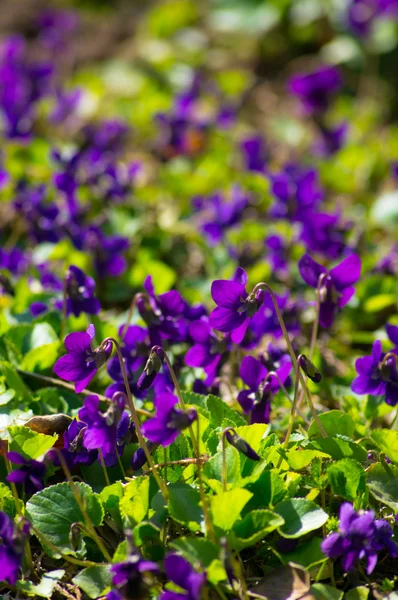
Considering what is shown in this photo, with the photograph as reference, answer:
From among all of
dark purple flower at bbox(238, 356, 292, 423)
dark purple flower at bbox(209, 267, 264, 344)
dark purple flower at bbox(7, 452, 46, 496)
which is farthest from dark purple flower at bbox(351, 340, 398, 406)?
dark purple flower at bbox(7, 452, 46, 496)

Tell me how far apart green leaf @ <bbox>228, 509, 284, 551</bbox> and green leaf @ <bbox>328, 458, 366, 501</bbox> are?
21 cm

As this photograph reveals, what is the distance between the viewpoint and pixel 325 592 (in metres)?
2.13

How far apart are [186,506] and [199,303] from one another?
1191 mm

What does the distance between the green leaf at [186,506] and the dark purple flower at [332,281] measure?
70cm

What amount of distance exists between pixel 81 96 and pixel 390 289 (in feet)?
9.68

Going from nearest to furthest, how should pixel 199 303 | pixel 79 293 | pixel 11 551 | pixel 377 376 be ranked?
pixel 11 551 < pixel 377 376 < pixel 79 293 < pixel 199 303

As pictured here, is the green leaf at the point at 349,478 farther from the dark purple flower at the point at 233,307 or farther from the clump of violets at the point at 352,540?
the dark purple flower at the point at 233,307

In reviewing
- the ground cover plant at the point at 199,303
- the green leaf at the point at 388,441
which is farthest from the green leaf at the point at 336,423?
the green leaf at the point at 388,441

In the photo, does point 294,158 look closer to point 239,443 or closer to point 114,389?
point 114,389

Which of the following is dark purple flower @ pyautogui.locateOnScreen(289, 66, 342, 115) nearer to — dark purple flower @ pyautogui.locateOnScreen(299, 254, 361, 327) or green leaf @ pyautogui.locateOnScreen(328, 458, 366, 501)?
dark purple flower @ pyautogui.locateOnScreen(299, 254, 361, 327)

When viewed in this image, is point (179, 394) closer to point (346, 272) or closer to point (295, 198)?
point (346, 272)

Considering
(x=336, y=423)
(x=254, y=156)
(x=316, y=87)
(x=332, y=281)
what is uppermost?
(x=332, y=281)

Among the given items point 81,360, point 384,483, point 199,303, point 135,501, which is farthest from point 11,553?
point 199,303

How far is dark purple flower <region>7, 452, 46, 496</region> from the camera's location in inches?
84.1
